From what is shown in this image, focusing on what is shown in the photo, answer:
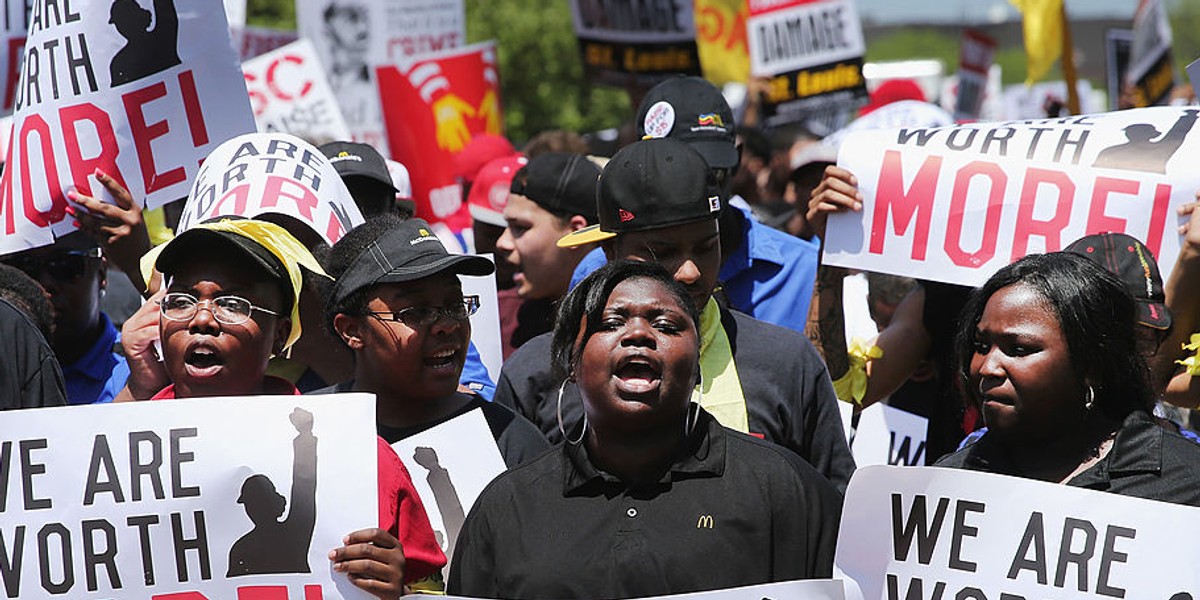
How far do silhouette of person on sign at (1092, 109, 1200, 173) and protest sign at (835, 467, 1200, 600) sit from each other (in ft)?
5.90

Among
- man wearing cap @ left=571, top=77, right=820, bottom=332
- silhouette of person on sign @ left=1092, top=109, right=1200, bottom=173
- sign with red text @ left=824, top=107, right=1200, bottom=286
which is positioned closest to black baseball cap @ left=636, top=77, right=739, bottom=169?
man wearing cap @ left=571, top=77, right=820, bottom=332

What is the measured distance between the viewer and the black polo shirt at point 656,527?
11.1 ft

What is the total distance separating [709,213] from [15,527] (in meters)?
1.90

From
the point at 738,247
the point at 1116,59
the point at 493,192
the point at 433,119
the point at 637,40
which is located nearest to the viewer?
the point at 738,247

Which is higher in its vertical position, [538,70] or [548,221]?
[548,221]

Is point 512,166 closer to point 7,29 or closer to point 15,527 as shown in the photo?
point 7,29

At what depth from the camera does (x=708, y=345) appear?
432 cm

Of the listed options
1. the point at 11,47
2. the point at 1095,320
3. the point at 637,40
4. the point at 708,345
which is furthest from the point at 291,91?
the point at 1095,320

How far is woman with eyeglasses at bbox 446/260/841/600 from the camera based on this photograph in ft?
11.1

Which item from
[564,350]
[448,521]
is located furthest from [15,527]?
[564,350]

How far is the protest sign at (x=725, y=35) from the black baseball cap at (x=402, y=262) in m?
9.34

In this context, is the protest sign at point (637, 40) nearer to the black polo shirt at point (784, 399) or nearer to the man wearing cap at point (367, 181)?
the man wearing cap at point (367, 181)

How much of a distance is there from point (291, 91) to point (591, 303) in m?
6.11

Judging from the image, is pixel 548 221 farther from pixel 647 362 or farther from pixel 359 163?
pixel 647 362
